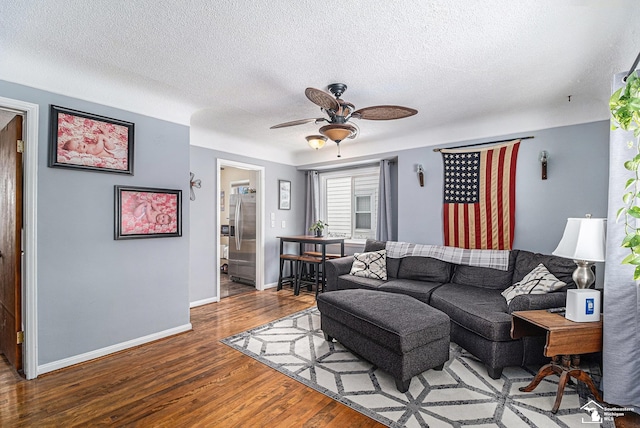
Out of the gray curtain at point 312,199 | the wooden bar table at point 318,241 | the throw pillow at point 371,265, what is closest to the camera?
the throw pillow at point 371,265

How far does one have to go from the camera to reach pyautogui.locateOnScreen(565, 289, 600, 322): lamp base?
213cm

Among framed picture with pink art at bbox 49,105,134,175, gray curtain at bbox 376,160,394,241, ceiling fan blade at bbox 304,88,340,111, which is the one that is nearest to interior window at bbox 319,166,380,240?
gray curtain at bbox 376,160,394,241

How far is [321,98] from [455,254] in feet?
8.85

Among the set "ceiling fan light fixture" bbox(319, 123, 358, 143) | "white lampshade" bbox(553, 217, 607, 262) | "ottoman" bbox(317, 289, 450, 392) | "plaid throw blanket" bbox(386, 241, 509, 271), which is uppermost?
"ceiling fan light fixture" bbox(319, 123, 358, 143)

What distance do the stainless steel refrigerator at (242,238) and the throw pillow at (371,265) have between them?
6.62 ft

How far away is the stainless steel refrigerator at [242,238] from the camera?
5469 millimetres

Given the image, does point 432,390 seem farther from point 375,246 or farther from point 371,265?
point 375,246

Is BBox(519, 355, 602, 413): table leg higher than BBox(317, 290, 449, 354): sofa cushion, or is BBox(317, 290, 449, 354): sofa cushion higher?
BBox(317, 290, 449, 354): sofa cushion

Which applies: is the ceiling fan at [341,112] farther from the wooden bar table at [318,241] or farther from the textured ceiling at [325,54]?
the wooden bar table at [318,241]

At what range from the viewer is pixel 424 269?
13.0ft

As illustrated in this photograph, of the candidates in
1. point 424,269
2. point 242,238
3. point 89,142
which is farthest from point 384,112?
point 242,238

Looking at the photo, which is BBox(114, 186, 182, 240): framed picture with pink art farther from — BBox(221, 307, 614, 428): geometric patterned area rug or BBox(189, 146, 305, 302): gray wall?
BBox(221, 307, 614, 428): geometric patterned area rug

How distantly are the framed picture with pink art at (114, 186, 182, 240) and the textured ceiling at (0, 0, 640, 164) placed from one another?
0.83 m

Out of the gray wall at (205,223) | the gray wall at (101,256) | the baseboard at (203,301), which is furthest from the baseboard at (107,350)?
the gray wall at (205,223)
